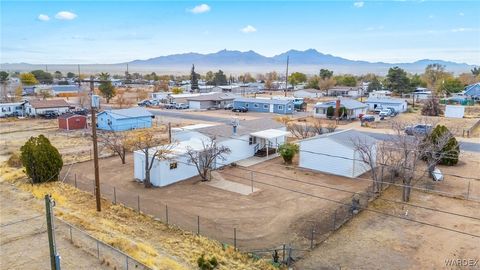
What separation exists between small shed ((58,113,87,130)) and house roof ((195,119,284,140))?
70.6 ft

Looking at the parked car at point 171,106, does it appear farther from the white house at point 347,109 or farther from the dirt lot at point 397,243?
the dirt lot at point 397,243

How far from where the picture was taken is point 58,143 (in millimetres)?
36656

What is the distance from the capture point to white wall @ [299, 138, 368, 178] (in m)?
25.7

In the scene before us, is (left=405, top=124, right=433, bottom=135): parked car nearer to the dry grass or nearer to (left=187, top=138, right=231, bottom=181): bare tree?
(left=187, top=138, right=231, bottom=181): bare tree

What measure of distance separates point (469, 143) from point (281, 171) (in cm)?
2070

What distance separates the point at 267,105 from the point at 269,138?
3215cm

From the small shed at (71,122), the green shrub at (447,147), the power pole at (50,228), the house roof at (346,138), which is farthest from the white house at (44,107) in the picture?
the power pole at (50,228)

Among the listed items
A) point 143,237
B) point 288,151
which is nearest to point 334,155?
point 288,151

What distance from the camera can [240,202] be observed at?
67.5 feet

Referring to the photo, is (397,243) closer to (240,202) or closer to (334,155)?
(240,202)

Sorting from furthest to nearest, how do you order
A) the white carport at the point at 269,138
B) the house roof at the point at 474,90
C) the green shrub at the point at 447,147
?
the house roof at the point at 474,90, the white carport at the point at 269,138, the green shrub at the point at 447,147

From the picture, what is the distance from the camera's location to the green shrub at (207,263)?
13453 mm

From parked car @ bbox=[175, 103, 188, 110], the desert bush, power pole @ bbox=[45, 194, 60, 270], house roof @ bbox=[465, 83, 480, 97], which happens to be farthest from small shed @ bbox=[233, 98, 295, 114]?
power pole @ bbox=[45, 194, 60, 270]

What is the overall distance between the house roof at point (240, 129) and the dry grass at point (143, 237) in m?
10.9
